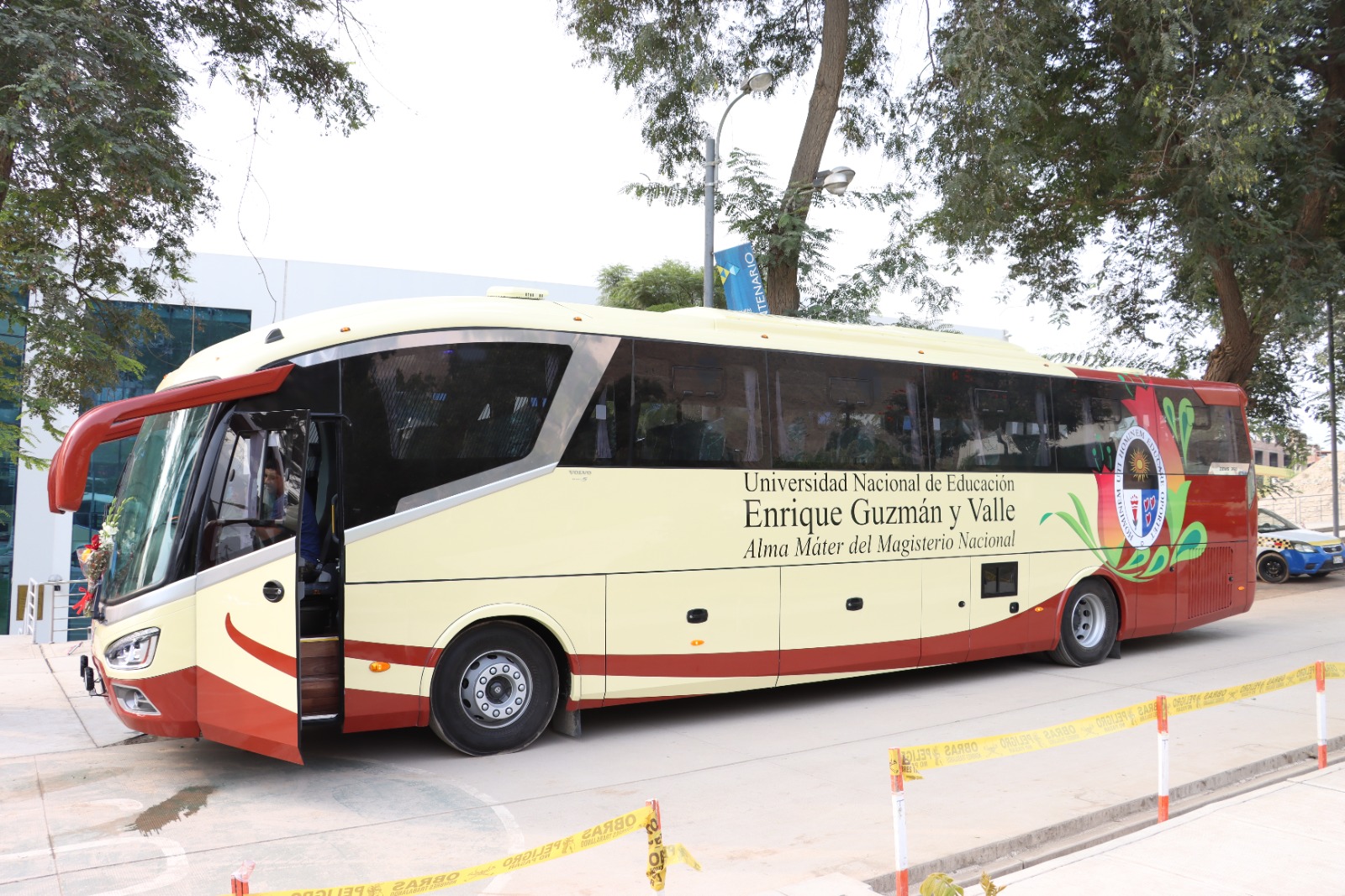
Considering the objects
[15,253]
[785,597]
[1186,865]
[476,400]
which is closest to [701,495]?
[785,597]

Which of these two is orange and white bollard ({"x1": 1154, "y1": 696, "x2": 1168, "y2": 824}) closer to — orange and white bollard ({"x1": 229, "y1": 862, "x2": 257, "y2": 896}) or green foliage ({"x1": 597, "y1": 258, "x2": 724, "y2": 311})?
orange and white bollard ({"x1": 229, "y1": 862, "x2": 257, "y2": 896})

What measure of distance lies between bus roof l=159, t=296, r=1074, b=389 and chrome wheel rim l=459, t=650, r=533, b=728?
8.65ft

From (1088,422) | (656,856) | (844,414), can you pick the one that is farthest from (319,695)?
(1088,422)

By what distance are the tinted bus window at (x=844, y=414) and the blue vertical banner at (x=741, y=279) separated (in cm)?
372

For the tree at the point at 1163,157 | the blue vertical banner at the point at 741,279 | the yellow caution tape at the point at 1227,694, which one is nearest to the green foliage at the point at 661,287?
the tree at the point at 1163,157

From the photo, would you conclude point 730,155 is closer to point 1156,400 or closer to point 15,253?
point 1156,400

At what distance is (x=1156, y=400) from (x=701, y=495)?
7430 mm

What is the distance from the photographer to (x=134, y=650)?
682cm

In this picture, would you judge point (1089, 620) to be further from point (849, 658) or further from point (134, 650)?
point (134, 650)

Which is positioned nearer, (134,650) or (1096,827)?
(1096,827)

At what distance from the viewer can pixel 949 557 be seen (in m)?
10.8

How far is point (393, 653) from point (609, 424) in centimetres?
250

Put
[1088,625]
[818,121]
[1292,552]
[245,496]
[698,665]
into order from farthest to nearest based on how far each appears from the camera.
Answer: [1292,552]
[818,121]
[1088,625]
[698,665]
[245,496]

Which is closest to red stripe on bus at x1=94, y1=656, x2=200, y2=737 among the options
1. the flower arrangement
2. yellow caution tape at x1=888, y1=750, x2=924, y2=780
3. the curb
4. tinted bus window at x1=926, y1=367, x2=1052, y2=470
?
the flower arrangement
